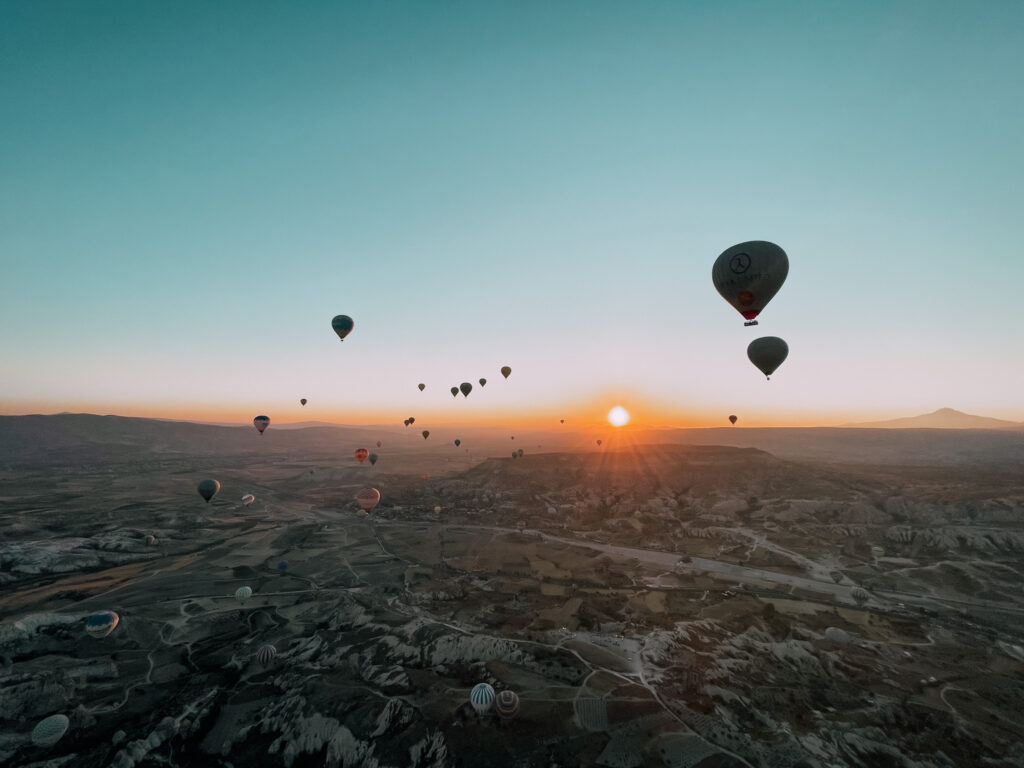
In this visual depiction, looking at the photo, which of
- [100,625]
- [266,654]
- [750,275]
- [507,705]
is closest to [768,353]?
[750,275]

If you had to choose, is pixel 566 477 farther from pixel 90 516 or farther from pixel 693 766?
pixel 90 516

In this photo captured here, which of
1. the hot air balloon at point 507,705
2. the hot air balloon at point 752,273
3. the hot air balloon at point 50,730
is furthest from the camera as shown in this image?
the hot air balloon at point 752,273

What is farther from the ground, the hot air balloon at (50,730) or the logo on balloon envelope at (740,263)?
the logo on balloon envelope at (740,263)

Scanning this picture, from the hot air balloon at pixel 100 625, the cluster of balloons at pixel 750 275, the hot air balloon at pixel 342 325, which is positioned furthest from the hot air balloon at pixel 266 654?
the cluster of balloons at pixel 750 275

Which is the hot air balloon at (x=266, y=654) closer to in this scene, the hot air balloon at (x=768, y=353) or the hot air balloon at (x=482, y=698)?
the hot air balloon at (x=482, y=698)

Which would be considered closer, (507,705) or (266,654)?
(507,705)

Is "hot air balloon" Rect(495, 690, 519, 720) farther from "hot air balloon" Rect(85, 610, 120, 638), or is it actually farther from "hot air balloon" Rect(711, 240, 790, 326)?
"hot air balloon" Rect(85, 610, 120, 638)

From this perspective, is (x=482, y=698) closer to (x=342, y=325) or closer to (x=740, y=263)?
(x=740, y=263)

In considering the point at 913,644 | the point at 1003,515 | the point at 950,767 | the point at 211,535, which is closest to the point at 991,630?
the point at 913,644
